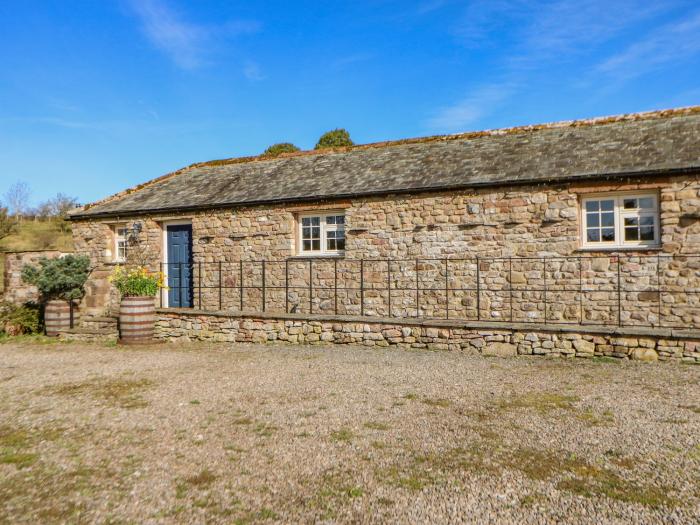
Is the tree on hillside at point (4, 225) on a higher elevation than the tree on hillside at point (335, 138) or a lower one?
lower

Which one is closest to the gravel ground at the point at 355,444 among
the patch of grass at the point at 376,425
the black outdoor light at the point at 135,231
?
the patch of grass at the point at 376,425

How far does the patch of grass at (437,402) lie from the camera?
5.49 meters

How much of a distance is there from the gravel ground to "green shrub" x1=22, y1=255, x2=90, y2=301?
488cm

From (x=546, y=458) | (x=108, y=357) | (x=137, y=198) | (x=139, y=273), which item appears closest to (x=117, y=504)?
(x=546, y=458)

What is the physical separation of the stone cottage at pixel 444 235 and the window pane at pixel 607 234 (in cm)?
2

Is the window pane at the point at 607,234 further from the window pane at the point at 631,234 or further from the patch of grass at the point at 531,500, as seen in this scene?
the patch of grass at the point at 531,500

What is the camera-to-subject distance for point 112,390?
632 cm

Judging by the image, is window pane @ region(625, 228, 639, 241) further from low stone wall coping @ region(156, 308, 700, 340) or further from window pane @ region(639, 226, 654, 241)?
low stone wall coping @ region(156, 308, 700, 340)

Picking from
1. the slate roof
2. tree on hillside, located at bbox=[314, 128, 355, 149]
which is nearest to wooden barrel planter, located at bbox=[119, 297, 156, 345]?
the slate roof

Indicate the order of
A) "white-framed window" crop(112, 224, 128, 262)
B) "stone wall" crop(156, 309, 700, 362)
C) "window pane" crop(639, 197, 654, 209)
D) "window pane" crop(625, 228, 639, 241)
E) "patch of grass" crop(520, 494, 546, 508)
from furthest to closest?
"white-framed window" crop(112, 224, 128, 262) → "window pane" crop(625, 228, 639, 241) → "window pane" crop(639, 197, 654, 209) → "stone wall" crop(156, 309, 700, 362) → "patch of grass" crop(520, 494, 546, 508)

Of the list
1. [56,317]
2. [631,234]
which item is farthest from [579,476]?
[56,317]

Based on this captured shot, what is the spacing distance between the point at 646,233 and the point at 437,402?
6.69m

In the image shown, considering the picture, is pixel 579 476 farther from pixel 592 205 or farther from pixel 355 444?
pixel 592 205

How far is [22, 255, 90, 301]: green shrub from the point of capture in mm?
11828
